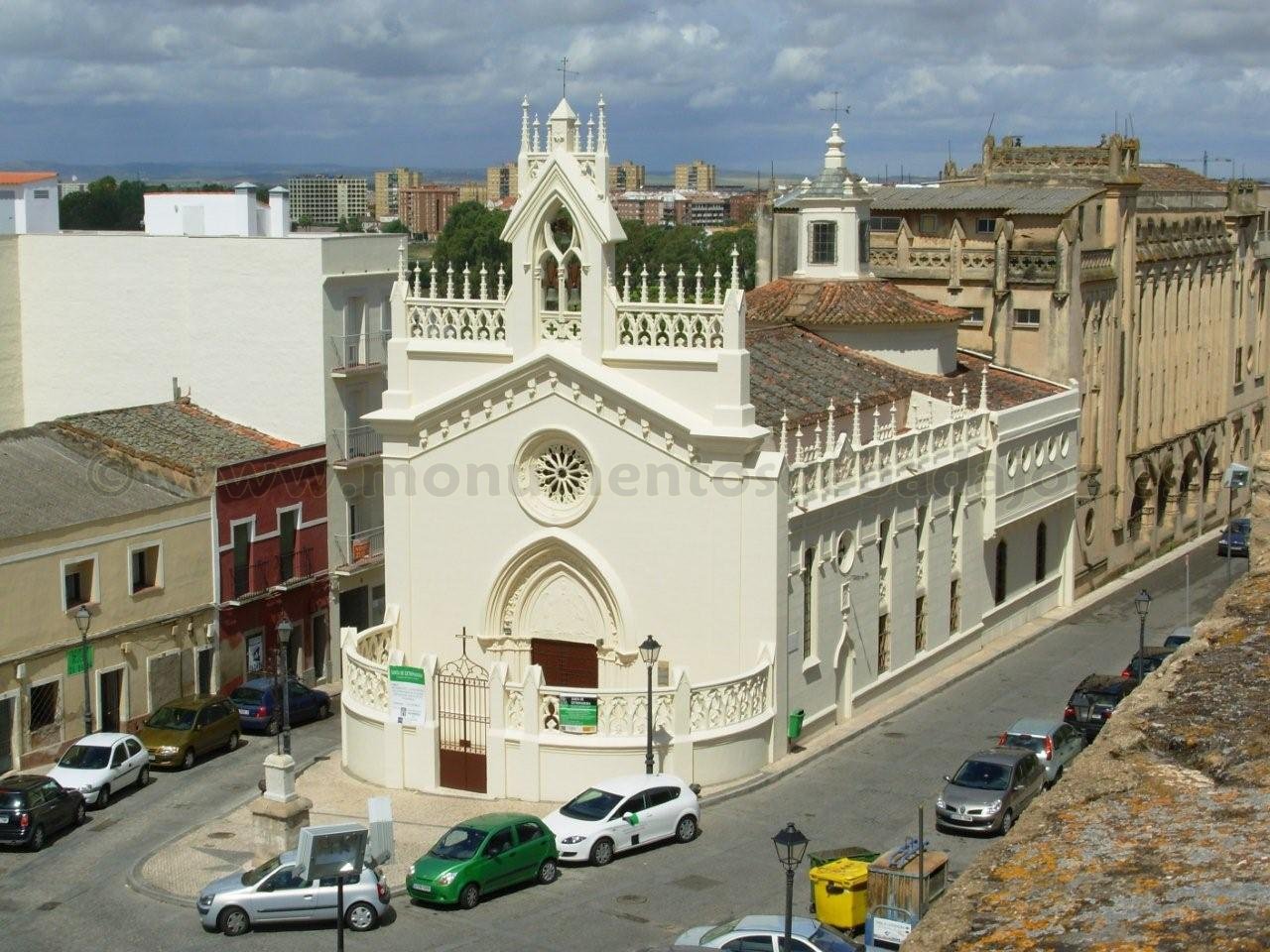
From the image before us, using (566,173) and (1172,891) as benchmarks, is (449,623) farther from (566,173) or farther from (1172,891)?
(1172,891)

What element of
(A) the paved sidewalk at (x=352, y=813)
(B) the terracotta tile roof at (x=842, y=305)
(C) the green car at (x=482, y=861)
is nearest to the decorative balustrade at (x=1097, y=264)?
(B) the terracotta tile roof at (x=842, y=305)

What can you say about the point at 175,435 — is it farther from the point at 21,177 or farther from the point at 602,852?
the point at 602,852

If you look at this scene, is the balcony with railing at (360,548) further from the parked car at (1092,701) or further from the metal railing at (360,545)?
the parked car at (1092,701)

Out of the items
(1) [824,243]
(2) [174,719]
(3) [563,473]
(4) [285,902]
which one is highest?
(1) [824,243]

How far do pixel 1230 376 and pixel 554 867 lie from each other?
158 ft

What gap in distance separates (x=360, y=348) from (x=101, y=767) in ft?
50.8

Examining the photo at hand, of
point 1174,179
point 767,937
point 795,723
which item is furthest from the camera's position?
point 1174,179

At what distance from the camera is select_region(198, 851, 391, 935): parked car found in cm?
2758

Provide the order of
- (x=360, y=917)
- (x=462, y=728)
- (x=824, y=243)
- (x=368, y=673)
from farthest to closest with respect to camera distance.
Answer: (x=824, y=243), (x=368, y=673), (x=462, y=728), (x=360, y=917)

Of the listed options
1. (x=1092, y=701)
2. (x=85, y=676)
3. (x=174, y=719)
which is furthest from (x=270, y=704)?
(x=1092, y=701)

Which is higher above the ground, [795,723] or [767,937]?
[767,937]

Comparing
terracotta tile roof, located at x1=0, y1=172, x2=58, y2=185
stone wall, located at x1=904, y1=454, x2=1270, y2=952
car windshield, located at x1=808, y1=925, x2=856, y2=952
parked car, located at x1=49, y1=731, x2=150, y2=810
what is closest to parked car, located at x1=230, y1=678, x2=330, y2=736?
parked car, located at x1=49, y1=731, x2=150, y2=810

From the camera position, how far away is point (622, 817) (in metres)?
30.6

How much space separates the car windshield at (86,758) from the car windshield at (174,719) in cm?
268
